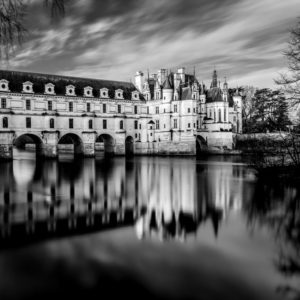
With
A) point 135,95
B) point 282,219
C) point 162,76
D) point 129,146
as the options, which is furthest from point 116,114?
point 282,219

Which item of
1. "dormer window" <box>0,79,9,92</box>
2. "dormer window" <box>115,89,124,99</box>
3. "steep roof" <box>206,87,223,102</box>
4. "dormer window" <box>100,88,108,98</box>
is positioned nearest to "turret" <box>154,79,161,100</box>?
"dormer window" <box>115,89,124,99</box>

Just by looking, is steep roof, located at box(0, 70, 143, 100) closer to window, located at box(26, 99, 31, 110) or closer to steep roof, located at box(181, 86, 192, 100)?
window, located at box(26, 99, 31, 110)

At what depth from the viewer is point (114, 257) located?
27.1 ft

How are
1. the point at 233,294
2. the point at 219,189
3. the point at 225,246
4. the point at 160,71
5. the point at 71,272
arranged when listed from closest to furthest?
the point at 233,294 < the point at 71,272 < the point at 225,246 < the point at 219,189 < the point at 160,71

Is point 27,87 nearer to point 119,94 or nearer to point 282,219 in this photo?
point 119,94

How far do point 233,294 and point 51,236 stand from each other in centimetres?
532

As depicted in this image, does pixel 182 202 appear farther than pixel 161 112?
No

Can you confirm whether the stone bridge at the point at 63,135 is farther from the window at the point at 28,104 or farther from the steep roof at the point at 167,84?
the steep roof at the point at 167,84

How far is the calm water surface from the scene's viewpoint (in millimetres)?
6672

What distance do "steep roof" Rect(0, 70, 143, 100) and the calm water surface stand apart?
37.6m

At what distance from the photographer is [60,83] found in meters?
55.4

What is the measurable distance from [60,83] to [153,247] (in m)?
49.8

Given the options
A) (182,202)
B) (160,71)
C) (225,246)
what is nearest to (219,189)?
(182,202)

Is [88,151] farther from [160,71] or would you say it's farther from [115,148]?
[160,71]
